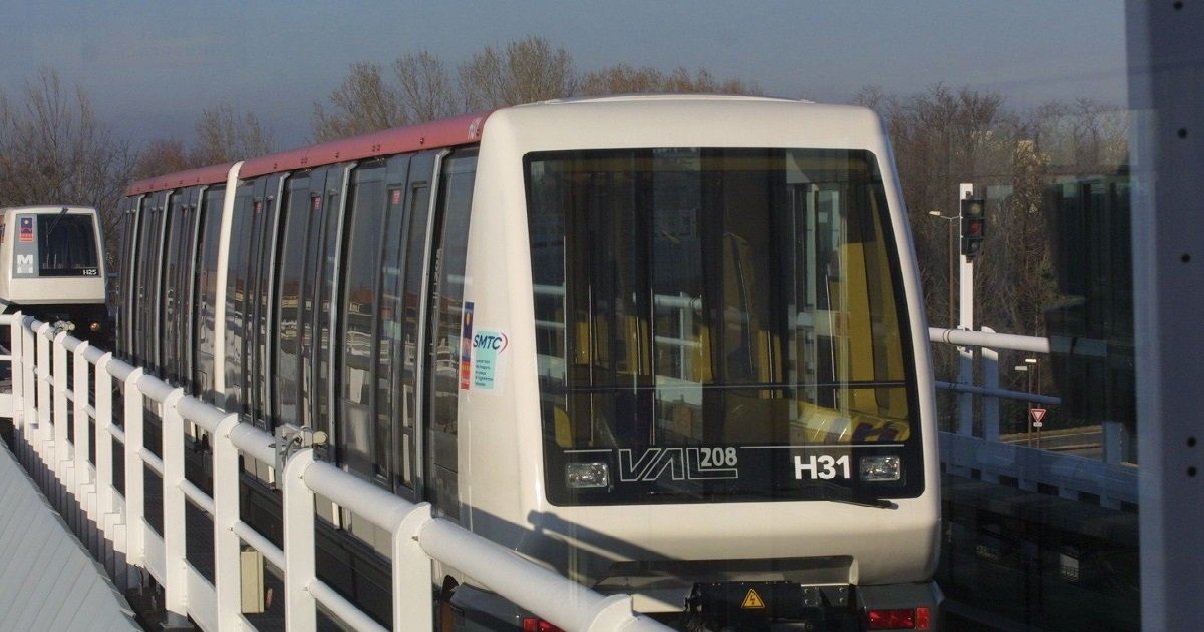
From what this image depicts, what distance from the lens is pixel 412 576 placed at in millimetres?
3291


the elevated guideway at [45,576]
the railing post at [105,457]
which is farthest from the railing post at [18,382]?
the railing post at [105,457]

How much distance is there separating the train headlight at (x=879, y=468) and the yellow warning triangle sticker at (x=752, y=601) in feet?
2.77

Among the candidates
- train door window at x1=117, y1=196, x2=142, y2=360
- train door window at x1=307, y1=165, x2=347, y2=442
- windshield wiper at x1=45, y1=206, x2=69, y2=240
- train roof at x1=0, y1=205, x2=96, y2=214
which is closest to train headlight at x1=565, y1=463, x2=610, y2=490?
train door window at x1=307, y1=165, x2=347, y2=442

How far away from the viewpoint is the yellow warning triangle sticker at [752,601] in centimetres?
473

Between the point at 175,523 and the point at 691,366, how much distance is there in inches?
100

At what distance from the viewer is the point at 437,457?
664 centimetres

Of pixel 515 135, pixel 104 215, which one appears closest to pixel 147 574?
pixel 515 135

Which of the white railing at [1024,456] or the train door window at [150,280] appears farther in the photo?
the train door window at [150,280]

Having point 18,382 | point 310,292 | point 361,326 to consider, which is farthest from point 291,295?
point 18,382

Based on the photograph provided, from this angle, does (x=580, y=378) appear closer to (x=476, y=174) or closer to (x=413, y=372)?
(x=476, y=174)

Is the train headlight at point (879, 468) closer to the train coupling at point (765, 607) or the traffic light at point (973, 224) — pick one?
the train coupling at point (765, 607)

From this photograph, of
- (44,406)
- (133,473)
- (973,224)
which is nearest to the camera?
(973,224)

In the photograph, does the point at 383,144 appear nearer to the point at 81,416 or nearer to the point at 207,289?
the point at 81,416

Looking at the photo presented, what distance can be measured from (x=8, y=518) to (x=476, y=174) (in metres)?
5.13
